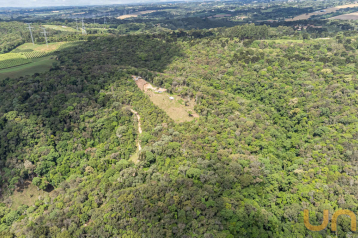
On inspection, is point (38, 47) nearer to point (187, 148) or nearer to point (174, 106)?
point (174, 106)

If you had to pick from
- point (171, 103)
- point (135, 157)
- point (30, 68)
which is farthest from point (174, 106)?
point (30, 68)

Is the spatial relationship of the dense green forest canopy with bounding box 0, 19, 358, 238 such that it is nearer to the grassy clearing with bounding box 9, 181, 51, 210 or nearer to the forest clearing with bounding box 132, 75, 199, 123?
the grassy clearing with bounding box 9, 181, 51, 210

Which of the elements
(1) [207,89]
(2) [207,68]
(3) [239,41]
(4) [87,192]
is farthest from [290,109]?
(4) [87,192]

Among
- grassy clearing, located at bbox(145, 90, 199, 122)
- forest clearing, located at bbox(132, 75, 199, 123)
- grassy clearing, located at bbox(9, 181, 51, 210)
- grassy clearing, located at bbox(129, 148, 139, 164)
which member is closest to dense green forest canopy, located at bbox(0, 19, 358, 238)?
grassy clearing, located at bbox(9, 181, 51, 210)

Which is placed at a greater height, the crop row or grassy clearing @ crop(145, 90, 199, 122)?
the crop row

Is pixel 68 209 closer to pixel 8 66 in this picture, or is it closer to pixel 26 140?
pixel 26 140
